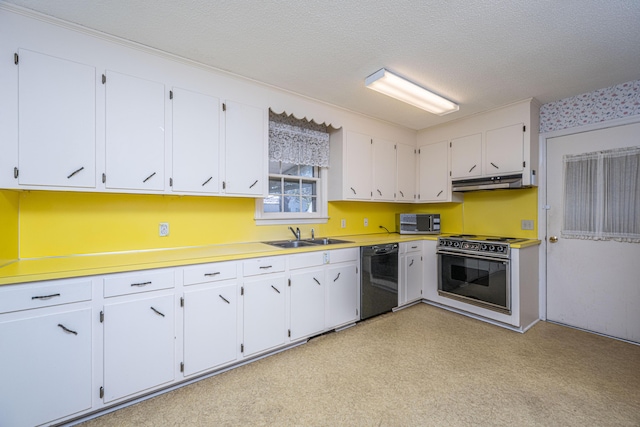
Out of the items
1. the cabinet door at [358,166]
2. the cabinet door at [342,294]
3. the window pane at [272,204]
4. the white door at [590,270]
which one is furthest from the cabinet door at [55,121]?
the white door at [590,270]

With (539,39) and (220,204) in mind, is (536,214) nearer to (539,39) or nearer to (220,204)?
(539,39)

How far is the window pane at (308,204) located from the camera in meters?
3.39

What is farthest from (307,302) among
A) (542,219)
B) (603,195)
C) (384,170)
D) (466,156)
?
(603,195)

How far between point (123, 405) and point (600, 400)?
3188 mm

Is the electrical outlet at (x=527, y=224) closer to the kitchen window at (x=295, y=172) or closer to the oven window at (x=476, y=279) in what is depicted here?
the oven window at (x=476, y=279)

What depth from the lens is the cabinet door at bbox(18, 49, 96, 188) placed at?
5.53 feet

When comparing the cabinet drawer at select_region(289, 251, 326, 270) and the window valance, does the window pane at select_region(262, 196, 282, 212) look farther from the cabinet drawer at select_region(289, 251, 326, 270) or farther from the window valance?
the cabinet drawer at select_region(289, 251, 326, 270)

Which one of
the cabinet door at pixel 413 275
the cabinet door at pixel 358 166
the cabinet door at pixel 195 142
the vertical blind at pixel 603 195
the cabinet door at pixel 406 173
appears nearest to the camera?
the cabinet door at pixel 195 142

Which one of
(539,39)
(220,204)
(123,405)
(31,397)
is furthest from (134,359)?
(539,39)

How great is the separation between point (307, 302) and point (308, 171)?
1.61 meters

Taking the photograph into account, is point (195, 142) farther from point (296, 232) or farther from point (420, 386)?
point (420, 386)

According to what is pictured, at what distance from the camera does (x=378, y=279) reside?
10.2 feet

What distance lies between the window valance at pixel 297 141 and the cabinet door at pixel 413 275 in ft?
5.31

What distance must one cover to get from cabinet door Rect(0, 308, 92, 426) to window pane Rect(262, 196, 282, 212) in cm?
175
